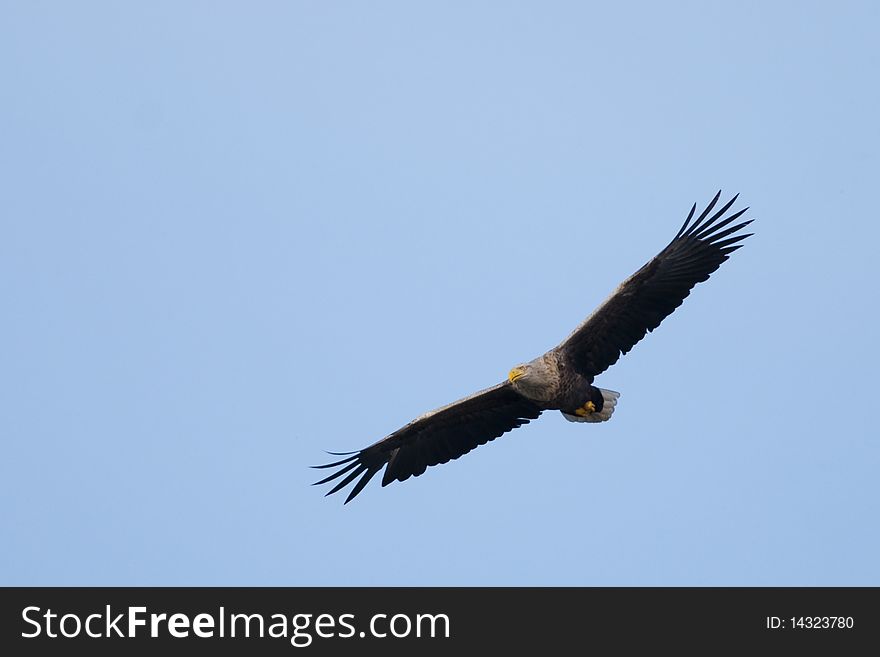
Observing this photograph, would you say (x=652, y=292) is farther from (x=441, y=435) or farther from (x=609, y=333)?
(x=441, y=435)

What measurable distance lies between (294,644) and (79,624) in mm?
1885

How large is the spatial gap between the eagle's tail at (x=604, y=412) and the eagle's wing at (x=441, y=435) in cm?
40

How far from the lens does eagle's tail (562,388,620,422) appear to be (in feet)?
58.3

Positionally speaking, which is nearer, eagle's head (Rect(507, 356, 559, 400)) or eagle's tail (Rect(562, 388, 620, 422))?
eagle's head (Rect(507, 356, 559, 400))

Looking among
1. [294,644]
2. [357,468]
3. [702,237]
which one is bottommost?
[294,644]

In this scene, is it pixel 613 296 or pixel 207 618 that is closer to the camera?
pixel 207 618

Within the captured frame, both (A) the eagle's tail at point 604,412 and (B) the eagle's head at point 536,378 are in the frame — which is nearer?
(B) the eagle's head at point 536,378

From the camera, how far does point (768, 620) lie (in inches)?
637

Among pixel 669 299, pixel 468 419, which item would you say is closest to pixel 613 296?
pixel 669 299

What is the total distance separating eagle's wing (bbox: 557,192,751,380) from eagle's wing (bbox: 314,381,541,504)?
2.82 ft

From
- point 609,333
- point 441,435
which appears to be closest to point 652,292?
point 609,333

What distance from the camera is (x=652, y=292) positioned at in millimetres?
17250

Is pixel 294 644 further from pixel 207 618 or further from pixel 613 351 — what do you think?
pixel 613 351

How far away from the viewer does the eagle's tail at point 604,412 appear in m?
17.8
